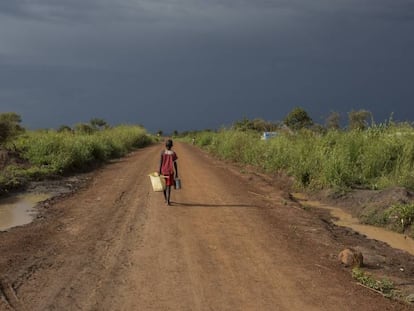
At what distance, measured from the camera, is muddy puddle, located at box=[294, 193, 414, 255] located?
10.5 metres

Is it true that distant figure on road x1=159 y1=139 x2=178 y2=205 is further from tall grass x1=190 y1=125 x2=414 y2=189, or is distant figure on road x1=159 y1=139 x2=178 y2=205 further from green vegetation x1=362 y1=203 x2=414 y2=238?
tall grass x1=190 y1=125 x2=414 y2=189

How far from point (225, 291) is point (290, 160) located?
14545 millimetres

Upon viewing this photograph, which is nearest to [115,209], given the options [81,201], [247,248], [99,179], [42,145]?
[81,201]

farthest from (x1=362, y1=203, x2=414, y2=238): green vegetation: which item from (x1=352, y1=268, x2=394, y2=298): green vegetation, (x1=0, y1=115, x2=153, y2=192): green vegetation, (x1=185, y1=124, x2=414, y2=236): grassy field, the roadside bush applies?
the roadside bush

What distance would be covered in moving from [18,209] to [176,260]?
7262 mm

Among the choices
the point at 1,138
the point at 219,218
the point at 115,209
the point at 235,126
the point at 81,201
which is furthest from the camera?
the point at 235,126

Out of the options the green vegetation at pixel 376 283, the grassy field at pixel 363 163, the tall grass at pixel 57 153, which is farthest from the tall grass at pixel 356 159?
the tall grass at pixel 57 153

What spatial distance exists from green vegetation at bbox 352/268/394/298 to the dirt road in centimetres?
15

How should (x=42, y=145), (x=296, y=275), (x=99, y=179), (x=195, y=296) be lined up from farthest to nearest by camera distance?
1. (x=42, y=145)
2. (x=99, y=179)
3. (x=296, y=275)
4. (x=195, y=296)

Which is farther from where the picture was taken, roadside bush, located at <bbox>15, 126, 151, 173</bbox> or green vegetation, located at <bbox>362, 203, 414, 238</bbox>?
roadside bush, located at <bbox>15, 126, 151, 173</bbox>

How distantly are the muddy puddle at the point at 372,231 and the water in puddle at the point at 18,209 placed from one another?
296 inches

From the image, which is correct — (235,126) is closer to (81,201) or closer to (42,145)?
(42,145)

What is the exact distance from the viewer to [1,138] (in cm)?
2781

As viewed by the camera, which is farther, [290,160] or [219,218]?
[290,160]
